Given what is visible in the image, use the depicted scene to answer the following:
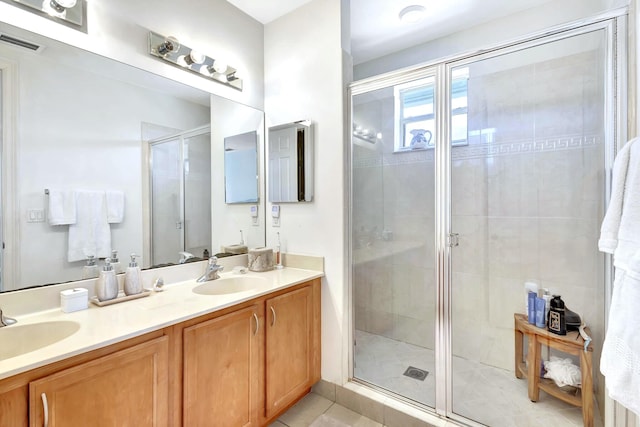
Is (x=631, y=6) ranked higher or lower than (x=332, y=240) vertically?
higher

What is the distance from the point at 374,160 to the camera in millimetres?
2170

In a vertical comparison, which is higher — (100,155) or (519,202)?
(100,155)

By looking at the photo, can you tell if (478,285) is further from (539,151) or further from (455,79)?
(455,79)

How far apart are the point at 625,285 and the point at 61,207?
226 centimetres

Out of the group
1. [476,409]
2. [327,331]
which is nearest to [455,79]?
[327,331]

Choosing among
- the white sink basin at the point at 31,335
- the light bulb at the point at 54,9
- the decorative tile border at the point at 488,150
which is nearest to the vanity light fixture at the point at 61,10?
the light bulb at the point at 54,9

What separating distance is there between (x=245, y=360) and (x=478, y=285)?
155 cm

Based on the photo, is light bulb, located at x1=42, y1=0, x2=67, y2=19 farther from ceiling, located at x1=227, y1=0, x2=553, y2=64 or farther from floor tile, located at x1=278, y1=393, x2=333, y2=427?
floor tile, located at x1=278, y1=393, x2=333, y2=427

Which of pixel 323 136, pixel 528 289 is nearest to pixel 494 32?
pixel 323 136

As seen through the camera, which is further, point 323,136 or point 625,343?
point 323,136

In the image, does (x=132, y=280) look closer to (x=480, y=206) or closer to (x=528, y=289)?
(x=480, y=206)

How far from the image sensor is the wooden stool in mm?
1486

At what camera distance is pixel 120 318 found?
119 centimetres

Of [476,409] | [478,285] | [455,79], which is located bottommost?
[476,409]
